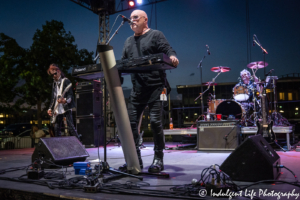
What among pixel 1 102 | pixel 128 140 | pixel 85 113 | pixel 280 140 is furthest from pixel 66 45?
pixel 128 140

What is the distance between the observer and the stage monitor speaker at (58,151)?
2.85 meters

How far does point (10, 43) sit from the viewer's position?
37.4ft

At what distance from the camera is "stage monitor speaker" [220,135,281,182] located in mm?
1885

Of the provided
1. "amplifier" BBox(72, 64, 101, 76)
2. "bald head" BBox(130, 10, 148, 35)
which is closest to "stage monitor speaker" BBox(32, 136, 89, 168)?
"amplifier" BBox(72, 64, 101, 76)

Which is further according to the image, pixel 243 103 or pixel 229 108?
pixel 229 108

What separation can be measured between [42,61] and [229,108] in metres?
9.07

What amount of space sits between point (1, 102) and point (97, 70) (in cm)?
1221

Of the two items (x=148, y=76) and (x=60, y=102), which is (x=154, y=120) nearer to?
(x=148, y=76)

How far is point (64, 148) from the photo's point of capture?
3.10 m

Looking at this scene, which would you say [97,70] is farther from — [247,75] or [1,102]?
[1,102]

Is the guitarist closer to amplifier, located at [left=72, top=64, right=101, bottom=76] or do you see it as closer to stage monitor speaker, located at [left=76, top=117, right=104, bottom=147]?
amplifier, located at [left=72, top=64, right=101, bottom=76]

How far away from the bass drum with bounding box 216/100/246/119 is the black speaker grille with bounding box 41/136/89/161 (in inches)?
212

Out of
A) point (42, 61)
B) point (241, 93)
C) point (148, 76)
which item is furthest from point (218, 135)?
point (42, 61)

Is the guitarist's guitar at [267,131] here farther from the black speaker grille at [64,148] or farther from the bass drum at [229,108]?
the black speaker grille at [64,148]
